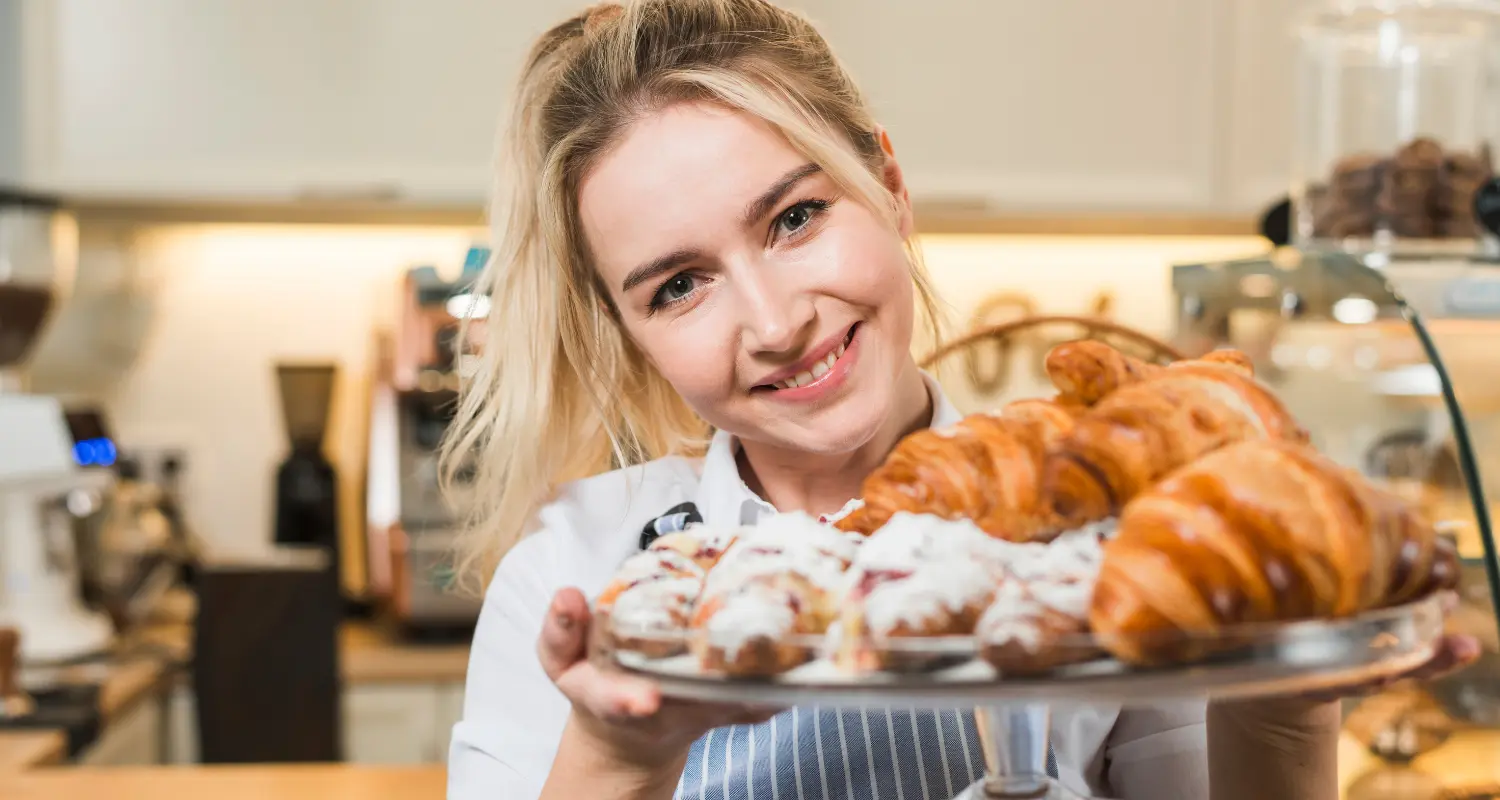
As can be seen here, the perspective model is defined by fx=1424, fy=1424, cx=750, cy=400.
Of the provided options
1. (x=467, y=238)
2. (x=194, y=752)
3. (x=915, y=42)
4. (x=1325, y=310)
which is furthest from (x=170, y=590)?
(x=1325, y=310)

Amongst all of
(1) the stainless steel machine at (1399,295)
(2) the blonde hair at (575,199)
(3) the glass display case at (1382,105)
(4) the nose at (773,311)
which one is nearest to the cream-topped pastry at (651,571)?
(4) the nose at (773,311)

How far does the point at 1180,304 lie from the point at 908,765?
2.23 ft

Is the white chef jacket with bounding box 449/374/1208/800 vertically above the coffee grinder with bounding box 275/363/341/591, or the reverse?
the white chef jacket with bounding box 449/374/1208/800

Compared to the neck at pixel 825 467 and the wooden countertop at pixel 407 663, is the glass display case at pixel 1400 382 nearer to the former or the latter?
the neck at pixel 825 467

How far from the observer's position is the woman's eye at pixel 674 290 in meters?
0.85

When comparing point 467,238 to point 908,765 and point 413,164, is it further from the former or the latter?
point 908,765

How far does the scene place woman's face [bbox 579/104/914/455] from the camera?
31.1 inches

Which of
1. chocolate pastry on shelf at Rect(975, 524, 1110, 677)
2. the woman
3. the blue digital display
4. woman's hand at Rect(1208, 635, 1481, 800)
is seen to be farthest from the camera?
the blue digital display

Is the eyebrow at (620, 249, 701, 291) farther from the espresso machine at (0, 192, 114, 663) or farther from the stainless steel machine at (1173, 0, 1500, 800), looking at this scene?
the espresso machine at (0, 192, 114, 663)

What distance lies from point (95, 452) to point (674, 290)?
A: 6.07 ft

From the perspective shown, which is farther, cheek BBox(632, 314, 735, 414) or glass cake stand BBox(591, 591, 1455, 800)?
cheek BBox(632, 314, 735, 414)

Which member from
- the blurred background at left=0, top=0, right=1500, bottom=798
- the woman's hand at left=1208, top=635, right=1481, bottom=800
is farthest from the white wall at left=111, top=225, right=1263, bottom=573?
the woman's hand at left=1208, top=635, right=1481, bottom=800

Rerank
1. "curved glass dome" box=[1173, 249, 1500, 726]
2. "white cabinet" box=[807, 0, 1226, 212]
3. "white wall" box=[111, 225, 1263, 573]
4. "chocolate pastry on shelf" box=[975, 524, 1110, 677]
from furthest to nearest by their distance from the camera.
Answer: "white wall" box=[111, 225, 1263, 573], "white cabinet" box=[807, 0, 1226, 212], "curved glass dome" box=[1173, 249, 1500, 726], "chocolate pastry on shelf" box=[975, 524, 1110, 677]

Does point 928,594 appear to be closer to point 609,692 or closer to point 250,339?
point 609,692
